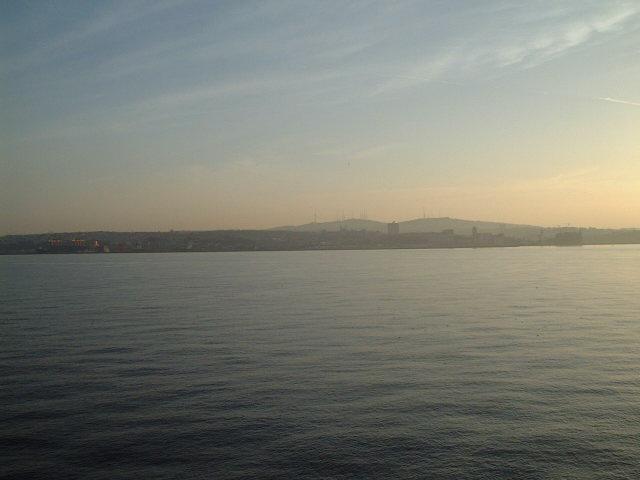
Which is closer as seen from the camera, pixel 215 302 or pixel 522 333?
pixel 522 333

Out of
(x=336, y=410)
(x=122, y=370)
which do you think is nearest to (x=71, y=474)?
(x=336, y=410)

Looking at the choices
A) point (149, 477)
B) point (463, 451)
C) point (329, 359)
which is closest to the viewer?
point (149, 477)

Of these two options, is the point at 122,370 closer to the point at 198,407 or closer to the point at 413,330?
the point at 198,407

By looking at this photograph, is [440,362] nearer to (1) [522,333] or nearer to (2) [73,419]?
(1) [522,333]

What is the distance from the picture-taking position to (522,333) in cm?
4572

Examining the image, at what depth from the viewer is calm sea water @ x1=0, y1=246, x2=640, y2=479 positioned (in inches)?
779

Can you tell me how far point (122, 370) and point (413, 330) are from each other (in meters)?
24.9

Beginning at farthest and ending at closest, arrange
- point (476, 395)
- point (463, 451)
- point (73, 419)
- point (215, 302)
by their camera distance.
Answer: point (215, 302) < point (476, 395) < point (73, 419) < point (463, 451)

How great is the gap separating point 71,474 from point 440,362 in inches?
876

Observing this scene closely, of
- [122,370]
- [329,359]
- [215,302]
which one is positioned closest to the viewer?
[122,370]

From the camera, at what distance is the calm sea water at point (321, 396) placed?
19.8m

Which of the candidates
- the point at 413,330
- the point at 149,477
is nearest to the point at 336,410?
the point at 149,477

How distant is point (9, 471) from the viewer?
19.2m

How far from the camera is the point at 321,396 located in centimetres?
2728
